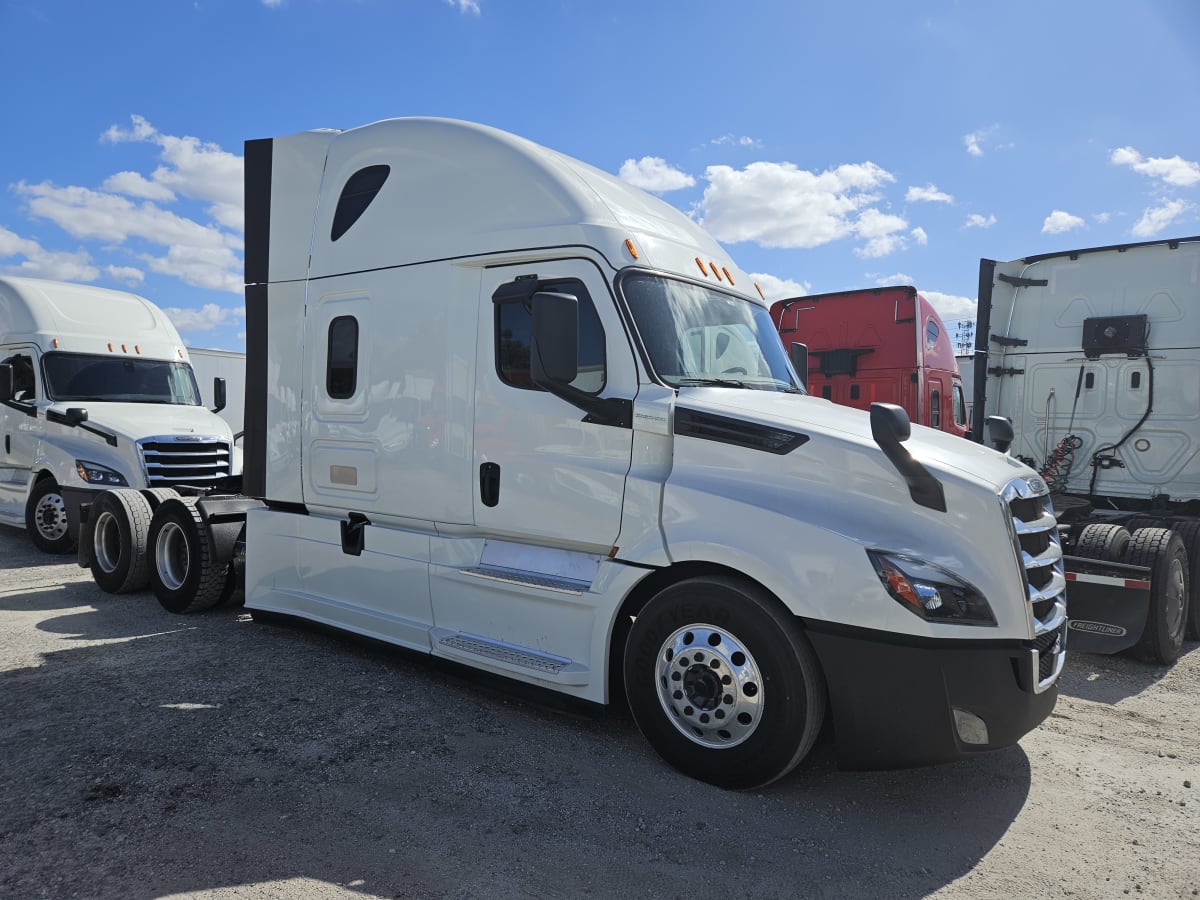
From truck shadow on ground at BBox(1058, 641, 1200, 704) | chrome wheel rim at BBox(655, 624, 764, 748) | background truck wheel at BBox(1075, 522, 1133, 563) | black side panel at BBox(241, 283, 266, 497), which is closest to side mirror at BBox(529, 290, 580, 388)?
chrome wheel rim at BBox(655, 624, 764, 748)

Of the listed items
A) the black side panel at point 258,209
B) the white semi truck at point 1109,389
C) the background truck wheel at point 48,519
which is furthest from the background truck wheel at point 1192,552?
the background truck wheel at point 48,519

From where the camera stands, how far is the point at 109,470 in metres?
9.17

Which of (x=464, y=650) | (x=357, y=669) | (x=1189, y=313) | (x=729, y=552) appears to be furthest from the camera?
(x=1189, y=313)

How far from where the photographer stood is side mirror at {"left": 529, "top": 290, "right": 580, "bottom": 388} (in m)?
3.93

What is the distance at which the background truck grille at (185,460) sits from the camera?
9.10 meters

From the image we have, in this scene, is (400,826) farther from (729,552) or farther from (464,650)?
(729,552)

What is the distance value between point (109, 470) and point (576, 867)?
8.19 m

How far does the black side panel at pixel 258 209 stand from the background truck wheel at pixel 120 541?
2784 mm

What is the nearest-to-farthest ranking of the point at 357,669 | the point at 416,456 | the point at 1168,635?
the point at 416,456
the point at 357,669
the point at 1168,635

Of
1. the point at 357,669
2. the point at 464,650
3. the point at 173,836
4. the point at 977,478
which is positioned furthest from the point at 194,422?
the point at 977,478

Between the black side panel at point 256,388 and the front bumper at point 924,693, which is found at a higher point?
the black side panel at point 256,388

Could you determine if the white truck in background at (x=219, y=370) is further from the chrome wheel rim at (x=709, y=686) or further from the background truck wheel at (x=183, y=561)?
the chrome wheel rim at (x=709, y=686)

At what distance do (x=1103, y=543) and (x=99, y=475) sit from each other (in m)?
9.86

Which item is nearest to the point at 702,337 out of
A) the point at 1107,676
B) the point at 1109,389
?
the point at 1107,676
